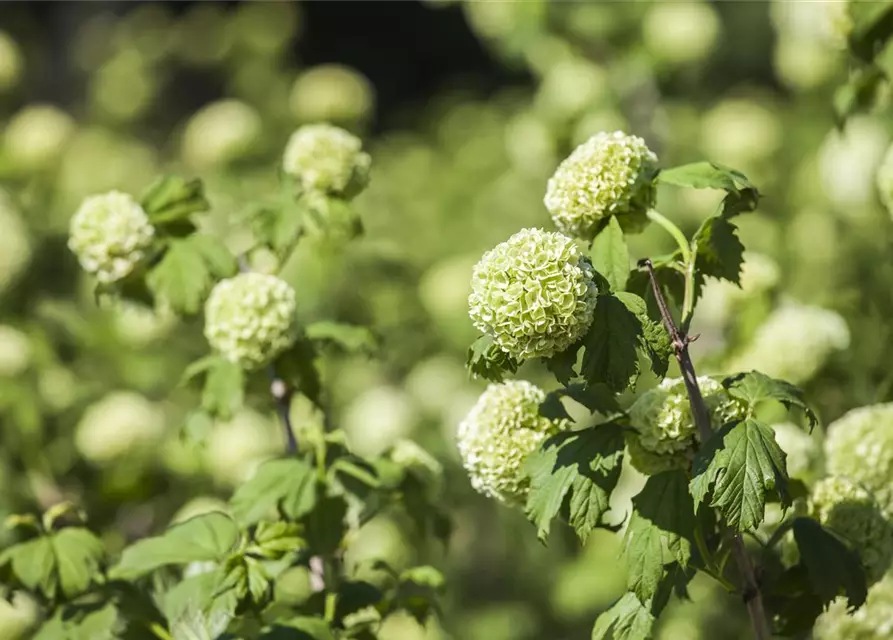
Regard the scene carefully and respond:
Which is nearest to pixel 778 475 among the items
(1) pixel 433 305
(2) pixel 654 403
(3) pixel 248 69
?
(2) pixel 654 403

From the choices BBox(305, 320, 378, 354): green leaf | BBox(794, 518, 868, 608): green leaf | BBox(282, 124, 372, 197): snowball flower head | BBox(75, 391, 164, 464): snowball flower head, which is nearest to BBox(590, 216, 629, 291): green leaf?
BBox(794, 518, 868, 608): green leaf

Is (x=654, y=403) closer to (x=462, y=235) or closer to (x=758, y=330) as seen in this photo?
(x=758, y=330)

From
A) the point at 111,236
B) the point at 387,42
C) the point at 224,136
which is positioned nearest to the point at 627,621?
the point at 111,236

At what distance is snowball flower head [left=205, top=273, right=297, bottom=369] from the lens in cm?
198

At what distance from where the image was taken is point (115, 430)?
3078 mm

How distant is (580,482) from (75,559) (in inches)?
36.5

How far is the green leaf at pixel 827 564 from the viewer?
1.55 m

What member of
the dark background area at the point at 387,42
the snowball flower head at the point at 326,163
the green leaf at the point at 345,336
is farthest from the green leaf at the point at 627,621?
the dark background area at the point at 387,42

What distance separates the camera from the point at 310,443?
80.2 inches

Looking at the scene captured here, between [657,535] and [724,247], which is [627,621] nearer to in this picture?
[657,535]

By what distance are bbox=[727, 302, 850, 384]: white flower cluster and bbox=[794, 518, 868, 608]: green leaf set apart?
0.79 metres

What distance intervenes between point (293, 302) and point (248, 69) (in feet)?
13.6

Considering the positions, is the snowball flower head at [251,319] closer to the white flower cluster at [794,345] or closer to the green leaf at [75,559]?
the green leaf at [75,559]

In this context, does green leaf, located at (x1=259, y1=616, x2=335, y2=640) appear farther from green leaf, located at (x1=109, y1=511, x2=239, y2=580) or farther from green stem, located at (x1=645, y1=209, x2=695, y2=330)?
green stem, located at (x1=645, y1=209, x2=695, y2=330)
